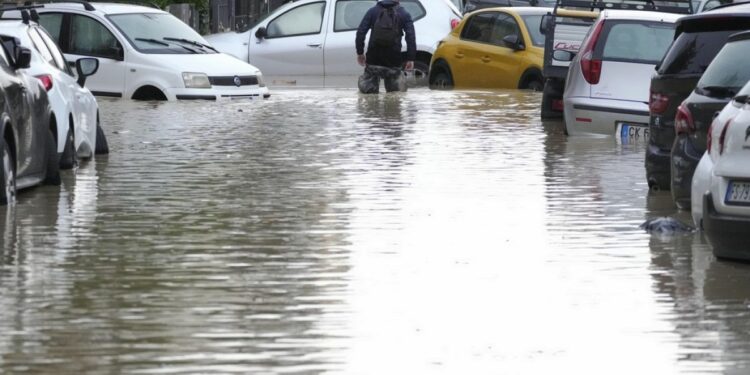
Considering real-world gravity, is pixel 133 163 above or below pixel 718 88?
below

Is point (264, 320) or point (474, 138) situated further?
point (474, 138)

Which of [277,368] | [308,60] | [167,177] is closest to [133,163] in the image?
[167,177]

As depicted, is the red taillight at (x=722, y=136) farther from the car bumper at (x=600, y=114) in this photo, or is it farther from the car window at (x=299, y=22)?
the car window at (x=299, y=22)

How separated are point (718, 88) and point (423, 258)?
7.79ft

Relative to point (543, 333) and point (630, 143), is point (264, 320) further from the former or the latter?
point (630, 143)

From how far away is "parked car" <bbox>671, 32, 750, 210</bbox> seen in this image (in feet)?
40.4

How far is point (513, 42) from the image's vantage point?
28797mm

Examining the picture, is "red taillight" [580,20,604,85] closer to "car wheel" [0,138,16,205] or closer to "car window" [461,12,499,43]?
"car wheel" [0,138,16,205]

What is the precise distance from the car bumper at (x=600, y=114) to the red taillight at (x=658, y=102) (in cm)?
487

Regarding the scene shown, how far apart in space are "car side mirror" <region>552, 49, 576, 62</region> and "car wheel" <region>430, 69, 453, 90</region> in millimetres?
6889

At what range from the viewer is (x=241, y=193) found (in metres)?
15.1

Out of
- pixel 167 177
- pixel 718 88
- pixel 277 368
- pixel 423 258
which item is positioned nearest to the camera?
pixel 277 368

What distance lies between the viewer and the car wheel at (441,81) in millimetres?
30578

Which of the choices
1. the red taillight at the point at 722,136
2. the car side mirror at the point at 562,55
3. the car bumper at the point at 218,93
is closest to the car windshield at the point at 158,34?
the car bumper at the point at 218,93
